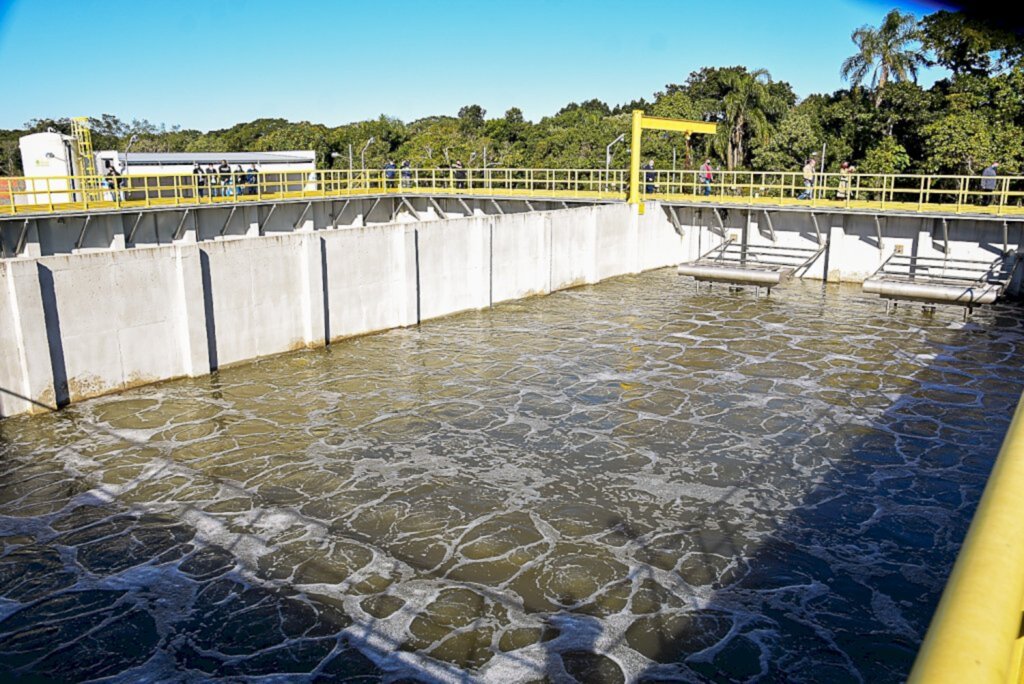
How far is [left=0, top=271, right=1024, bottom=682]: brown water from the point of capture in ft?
24.0

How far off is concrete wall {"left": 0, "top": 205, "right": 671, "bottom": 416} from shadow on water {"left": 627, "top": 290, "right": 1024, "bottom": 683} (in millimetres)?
9042

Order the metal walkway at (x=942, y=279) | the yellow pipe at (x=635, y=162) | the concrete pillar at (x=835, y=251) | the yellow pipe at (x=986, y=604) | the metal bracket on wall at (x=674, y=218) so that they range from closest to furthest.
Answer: the yellow pipe at (x=986, y=604), the metal walkway at (x=942, y=279), the concrete pillar at (x=835, y=251), the yellow pipe at (x=635, y=162), the metal bracket on wall at (x=674, y=218)

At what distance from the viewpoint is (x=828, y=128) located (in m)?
43.3

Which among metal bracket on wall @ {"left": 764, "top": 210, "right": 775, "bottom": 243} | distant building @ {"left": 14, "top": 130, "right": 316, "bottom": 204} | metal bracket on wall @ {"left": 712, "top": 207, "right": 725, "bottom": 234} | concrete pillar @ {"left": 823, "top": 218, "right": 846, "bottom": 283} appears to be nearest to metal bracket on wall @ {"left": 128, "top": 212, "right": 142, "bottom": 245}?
distant building @ {"left": 14, "top": 130, "right": 316, "bottom": 204}

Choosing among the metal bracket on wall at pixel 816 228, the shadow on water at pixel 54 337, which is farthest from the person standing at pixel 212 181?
the metal bracket on wall at pixel 816 228

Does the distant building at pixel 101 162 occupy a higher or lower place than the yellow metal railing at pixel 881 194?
higher

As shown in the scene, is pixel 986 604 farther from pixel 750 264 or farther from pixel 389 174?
pixel 389 174

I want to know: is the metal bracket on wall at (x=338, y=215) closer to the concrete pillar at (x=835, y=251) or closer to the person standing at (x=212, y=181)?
the person standing at (x=212, y=181)

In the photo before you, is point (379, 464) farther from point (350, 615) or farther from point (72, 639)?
point (72, 639)

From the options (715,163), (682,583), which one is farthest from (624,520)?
(715,163)

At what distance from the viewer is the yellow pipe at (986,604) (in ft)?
3.37

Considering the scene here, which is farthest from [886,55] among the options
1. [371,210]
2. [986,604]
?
[986,604]

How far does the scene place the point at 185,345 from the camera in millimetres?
14492

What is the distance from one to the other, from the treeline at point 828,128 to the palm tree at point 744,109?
0.17 feet
